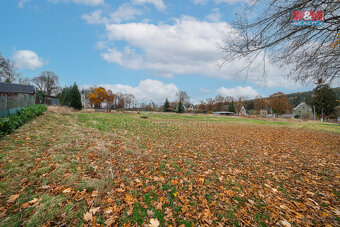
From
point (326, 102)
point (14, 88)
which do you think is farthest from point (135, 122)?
point (326, 102)

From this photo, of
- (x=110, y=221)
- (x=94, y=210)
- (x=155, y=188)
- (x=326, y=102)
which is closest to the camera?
(x=110, y=221)

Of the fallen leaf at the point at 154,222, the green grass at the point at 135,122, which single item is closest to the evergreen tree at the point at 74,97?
the green grass at the point at 135,122

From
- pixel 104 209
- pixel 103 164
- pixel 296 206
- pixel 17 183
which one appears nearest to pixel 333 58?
pixel 296 206

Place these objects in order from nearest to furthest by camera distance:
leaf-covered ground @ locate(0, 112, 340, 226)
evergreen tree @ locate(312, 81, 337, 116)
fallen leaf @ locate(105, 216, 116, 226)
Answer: fallen leaf @ locate(105, 216, 116, 226) < leaf-covered ground @ locate(0, 112, 340, 226) < evergreen tree @ locate(312, 81, 337, 116)

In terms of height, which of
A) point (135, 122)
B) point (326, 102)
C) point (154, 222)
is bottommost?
point (154, 222)

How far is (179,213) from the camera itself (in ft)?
7.97

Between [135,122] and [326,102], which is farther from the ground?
[326,102]

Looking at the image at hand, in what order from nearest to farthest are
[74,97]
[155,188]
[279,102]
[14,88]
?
[155,188] → [74,97] → [14,88] → [279,102]

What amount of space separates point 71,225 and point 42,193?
1178 millimetres

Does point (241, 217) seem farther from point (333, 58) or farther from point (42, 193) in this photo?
point (333, 58)

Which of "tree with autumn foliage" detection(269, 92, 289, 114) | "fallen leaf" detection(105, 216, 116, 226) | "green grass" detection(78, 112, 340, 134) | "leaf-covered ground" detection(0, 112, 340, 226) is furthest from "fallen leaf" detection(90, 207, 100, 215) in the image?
"tree with autumn foliage" detection(269, 92, 289, 114)

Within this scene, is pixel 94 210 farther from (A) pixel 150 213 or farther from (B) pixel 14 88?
(B) pixel 14 88

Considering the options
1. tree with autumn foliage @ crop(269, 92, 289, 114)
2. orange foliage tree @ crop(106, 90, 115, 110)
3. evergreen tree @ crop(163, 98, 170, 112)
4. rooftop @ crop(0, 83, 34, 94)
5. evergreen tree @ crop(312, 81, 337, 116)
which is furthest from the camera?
tree with autumn foliage @ crop(269, 92, 289, 114)

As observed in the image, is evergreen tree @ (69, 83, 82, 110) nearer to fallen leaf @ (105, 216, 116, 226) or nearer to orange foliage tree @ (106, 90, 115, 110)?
orange foliage tree @ (106, 90, 115, 110)
